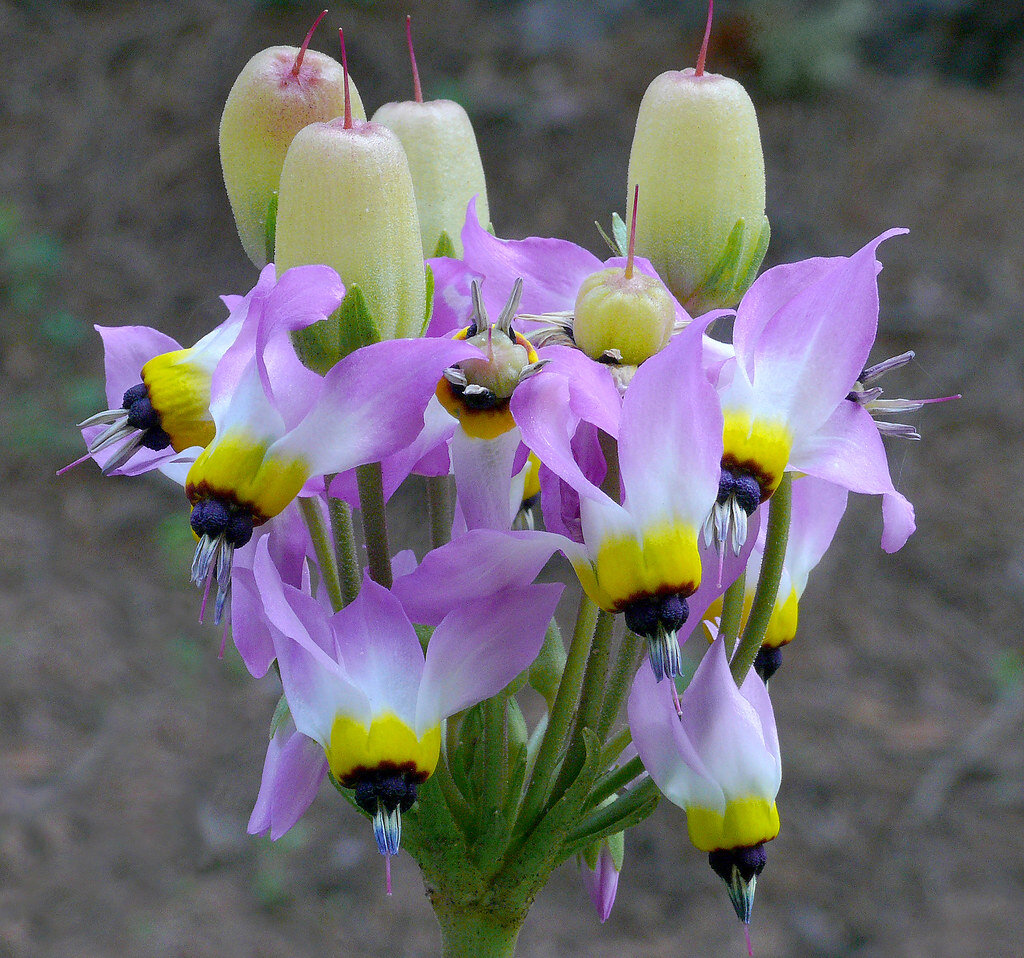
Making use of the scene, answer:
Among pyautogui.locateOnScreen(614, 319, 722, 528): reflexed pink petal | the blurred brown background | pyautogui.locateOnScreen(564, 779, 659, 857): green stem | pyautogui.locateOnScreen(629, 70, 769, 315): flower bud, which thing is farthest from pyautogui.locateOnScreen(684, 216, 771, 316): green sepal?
the blurred brown background

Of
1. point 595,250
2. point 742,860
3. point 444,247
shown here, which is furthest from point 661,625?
point 595,250

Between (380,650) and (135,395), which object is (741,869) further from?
(135,395)

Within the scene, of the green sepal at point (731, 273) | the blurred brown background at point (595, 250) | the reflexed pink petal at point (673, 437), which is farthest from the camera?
the blurred brown background at point (595, 250)

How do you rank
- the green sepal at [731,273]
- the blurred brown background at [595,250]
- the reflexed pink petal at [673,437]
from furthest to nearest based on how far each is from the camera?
the blurred brown background at [595,250] < the green sepal at [731,273] < the reflexed pink petal at [673,437]

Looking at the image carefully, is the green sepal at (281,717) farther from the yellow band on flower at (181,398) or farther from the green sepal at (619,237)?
the green sepal at (619,237)

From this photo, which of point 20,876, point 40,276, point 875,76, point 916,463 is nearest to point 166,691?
point 20,876

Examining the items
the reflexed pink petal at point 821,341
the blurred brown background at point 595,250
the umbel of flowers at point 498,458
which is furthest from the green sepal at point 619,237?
the blurred brown background at point 595,250

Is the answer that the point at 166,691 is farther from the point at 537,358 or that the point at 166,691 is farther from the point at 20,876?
the point at 537,358
